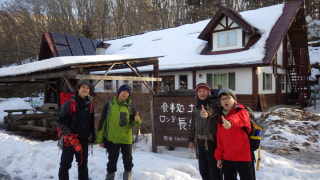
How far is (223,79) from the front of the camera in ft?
47.4

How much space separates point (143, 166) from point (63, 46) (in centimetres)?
1574

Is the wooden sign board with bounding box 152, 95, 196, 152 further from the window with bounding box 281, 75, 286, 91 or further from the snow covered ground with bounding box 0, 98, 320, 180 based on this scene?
the window with bounding box 281, 75, 286, 91

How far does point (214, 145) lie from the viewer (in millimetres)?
2971

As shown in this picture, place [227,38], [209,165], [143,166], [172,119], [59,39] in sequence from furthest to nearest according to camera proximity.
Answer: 1. [59,39]
2. [227,38]
3. [172,119]
4. [143,166]
5. [209,165]

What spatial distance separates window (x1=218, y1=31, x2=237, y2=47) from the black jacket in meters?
13.0

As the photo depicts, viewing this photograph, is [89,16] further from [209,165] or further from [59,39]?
[209,165]

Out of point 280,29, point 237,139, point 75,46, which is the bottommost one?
point 237,139

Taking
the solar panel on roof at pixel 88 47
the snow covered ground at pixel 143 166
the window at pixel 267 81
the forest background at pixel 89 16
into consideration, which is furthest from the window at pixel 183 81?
the forest background at pixel 89 16

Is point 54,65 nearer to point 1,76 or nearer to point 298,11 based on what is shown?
point 1,76

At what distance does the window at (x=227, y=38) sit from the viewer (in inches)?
574

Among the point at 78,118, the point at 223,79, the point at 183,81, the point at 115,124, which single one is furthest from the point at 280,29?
the point at 78,118

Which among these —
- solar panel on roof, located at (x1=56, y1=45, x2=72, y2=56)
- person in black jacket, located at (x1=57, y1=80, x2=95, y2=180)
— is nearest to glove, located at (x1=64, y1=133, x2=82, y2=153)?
person in black jacket, located at (x1=57, y1=80, x2=95, y2=180)

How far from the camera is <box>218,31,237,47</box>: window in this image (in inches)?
574

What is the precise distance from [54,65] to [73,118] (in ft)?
10.1
